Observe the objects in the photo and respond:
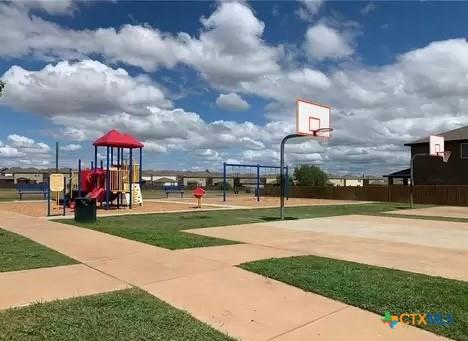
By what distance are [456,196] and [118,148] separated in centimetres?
2312

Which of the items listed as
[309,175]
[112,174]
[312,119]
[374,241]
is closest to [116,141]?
[112,174]

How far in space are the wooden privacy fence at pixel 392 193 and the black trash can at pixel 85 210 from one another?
1032 inches

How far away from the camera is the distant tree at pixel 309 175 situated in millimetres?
78125

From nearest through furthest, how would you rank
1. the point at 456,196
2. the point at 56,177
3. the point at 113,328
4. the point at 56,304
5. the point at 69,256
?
the point at 113,328, the point at 56,304, the point at 69,256, the point at 56,177, the point at 456,196

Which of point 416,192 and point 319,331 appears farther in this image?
point 416,192

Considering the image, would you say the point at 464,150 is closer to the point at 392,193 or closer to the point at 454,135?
the point at 454,135

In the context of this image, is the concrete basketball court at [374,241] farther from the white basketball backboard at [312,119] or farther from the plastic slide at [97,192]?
the plastic slide at [97,192]

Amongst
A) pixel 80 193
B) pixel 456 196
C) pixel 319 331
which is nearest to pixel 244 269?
pixel 319 331

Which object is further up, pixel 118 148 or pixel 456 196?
pixel 118 148

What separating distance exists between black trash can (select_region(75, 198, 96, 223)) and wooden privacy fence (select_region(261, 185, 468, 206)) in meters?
26.2

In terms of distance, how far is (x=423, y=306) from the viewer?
536 centimetres

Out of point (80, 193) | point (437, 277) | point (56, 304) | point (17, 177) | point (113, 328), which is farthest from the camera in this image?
point (17, 177)

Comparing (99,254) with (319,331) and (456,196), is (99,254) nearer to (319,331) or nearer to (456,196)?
(319,331)

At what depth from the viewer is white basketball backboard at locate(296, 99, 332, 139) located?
17016 millimetres
